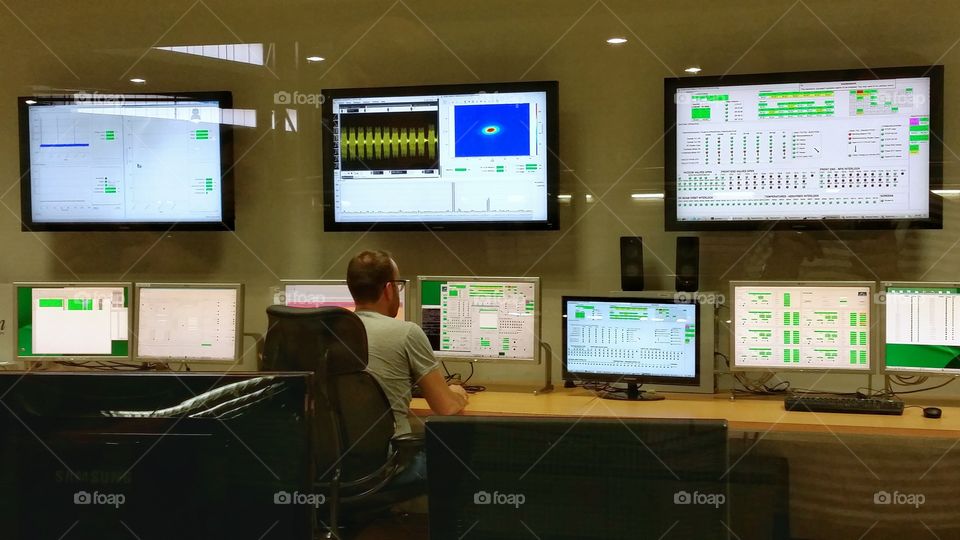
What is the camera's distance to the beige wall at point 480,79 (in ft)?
11.3

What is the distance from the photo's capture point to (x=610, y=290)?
363 cm

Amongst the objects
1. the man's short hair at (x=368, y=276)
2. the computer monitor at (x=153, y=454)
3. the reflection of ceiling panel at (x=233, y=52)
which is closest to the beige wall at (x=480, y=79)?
the reflection of ceiling panel at (x=233, y=52)

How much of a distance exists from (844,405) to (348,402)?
1.80 meters

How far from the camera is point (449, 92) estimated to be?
3.58m

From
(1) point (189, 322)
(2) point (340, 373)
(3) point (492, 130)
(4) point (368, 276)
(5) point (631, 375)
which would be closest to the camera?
(2) point (340, 373)

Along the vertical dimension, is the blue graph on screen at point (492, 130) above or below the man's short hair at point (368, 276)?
above

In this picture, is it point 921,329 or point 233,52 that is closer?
point 921,329

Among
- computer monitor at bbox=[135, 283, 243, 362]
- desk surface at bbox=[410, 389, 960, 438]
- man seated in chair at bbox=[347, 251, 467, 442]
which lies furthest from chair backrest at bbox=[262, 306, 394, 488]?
computer monitor at bbox=[135, 283, 243, 362]

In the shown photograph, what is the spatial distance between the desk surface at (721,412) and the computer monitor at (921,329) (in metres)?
0.17

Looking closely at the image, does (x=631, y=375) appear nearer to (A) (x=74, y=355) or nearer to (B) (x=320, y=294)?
(B) (x=320, y=294)

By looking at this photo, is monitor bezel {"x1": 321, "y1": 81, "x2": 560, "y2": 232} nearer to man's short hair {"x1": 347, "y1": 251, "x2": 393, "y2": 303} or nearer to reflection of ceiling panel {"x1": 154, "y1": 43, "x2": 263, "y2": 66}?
reflection of ceiling panel {"x1": 154, "y1": 43, "x2": 263, "y2": 66}

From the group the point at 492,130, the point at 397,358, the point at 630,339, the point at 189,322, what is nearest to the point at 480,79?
the point at 492,130

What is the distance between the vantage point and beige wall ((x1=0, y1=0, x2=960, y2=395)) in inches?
135

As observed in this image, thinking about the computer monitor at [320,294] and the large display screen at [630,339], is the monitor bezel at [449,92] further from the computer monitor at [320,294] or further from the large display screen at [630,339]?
the large display screen at [630,339]
